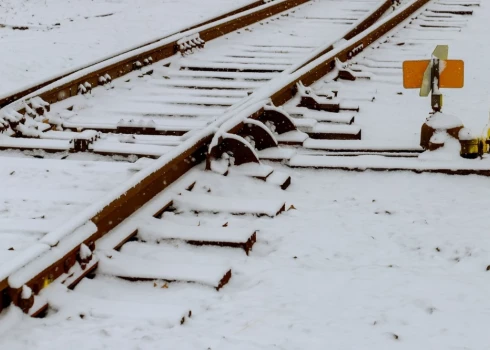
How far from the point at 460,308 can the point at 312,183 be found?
2.25 m

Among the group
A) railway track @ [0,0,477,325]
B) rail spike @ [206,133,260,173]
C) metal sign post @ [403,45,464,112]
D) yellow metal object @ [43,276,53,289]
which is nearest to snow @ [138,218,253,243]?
railway track @ [0,0,477,325]

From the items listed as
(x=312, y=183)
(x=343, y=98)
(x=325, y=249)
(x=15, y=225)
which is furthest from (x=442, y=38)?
(x=15, y=225)

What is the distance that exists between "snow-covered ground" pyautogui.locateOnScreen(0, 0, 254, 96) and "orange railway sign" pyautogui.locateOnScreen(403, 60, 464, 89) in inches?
200

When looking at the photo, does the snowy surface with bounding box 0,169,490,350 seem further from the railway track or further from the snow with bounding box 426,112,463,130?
the snow with bounding box 426,112,463,130

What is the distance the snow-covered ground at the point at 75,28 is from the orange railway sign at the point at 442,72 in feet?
16.6

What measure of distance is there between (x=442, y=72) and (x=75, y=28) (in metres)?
11.2

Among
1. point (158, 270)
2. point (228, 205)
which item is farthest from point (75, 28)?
point (158, 270)

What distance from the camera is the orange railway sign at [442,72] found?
6.40 meters

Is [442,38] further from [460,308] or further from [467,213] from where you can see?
[460,308]

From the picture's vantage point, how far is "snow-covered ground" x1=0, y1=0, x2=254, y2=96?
41.2 feet

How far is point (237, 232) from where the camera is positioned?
469 centimetres

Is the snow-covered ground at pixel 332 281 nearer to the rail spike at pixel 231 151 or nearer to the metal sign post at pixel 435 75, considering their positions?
the rail spike at pixel 231 151

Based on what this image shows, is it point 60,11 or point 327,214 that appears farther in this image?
point 60,11

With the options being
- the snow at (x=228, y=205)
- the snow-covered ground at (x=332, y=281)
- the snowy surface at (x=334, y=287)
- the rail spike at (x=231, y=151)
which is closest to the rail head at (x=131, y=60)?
the rail spike at (x=231, y=151)
